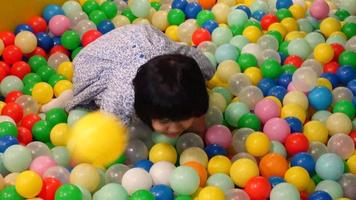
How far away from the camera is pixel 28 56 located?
1.83 metres

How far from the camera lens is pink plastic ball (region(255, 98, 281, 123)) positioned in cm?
151

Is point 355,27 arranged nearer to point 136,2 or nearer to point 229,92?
point 229,92

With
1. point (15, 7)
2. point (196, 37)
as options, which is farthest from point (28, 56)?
point (196, 37)

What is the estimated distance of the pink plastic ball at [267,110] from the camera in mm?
1510

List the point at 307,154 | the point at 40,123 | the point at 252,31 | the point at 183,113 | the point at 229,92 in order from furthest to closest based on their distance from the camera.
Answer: the point at 252,31, the point at 229,92, the point at 40,123, the point at 307,154, the point at 183,113

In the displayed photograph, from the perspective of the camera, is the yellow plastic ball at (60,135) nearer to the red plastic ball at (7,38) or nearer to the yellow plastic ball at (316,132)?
the red plastic ball at (7,38)

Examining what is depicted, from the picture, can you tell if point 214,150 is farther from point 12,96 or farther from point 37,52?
point 37,52

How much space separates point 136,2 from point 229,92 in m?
0.56

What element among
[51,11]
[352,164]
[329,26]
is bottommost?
[352,164]

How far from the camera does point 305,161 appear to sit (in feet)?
4.42

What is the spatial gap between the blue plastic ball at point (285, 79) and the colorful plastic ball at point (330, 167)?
0.34 m

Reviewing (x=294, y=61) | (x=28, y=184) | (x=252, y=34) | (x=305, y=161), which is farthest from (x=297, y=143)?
(x=28, y=184)

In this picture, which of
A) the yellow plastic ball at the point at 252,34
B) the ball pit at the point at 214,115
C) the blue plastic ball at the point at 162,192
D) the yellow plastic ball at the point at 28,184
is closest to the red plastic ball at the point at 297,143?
the ball pit at the point at 214,115

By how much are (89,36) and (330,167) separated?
2.87 feet
